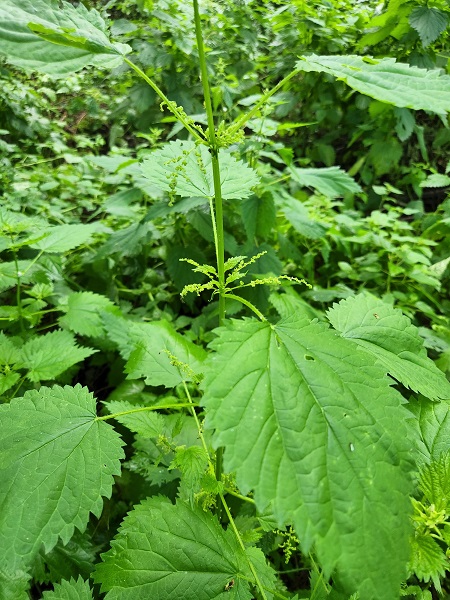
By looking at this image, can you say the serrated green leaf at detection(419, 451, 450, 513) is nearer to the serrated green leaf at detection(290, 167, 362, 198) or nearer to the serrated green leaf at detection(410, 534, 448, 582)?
the serrated green leaf at detection(410, 534, 448, 582)

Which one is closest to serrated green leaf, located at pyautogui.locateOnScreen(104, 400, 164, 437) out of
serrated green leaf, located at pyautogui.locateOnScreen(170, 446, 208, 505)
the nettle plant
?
the nettle plant

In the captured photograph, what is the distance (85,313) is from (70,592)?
999 millimetres

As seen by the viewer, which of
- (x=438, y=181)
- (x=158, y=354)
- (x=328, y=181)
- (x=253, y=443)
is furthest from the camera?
(x=438, y=181)

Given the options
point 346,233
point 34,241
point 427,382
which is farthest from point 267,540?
point 346,233

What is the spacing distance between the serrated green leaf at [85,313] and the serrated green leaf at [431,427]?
3.92 ft

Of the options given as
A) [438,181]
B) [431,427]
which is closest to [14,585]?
[431,427]

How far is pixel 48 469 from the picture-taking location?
84 cm

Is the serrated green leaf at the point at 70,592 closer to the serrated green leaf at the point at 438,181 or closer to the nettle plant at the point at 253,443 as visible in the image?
the nettle plant at the point at 253,443

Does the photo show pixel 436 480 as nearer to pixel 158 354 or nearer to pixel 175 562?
pixel 175 562

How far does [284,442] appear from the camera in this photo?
0.65 m

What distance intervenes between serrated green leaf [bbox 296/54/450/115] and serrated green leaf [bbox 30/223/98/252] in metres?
1.28

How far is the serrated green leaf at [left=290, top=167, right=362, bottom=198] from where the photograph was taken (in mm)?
2113

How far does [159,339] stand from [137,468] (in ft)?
1.38

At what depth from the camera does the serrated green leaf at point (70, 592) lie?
97cm
